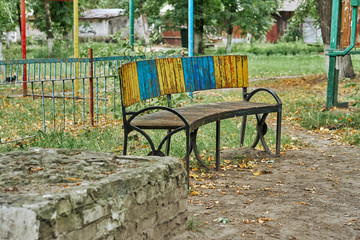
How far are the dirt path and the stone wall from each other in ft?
1.28

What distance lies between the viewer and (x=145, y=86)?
5.53 metres

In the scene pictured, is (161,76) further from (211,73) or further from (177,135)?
(177,135)

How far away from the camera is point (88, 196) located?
9.20 ft

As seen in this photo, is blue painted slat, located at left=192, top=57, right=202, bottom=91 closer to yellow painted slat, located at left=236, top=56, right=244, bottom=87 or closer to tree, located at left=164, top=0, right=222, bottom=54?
yellow painted slat, located at left=236, top=56, right=244, bottom=87

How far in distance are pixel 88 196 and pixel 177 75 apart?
11.4 feet

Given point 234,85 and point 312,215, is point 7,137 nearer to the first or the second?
point 234,85

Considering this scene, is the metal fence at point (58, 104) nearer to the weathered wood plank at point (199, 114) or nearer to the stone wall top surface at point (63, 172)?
the weathered wood plank at point (199, 114)

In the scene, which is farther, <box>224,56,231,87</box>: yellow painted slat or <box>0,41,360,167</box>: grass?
<box>224,56,231,87</box>: yellow painted slat

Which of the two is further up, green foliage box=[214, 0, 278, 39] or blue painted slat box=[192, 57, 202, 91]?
green foliage box=[214, 0, 278, 39]

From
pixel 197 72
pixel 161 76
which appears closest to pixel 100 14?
pixel 197 72

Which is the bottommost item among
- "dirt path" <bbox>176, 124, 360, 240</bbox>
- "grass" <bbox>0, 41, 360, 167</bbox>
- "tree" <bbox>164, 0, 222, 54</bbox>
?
"dirt path" <bbox>176, 124, 360, 240</bbox>

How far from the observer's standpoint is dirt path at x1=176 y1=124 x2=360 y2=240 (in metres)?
3.97

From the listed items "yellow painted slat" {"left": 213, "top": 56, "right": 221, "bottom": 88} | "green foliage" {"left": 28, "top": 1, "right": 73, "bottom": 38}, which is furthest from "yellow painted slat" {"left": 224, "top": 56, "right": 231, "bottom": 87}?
"green foliage" {"left": 28, "top": 1, "right": 73, "bottom": 38}

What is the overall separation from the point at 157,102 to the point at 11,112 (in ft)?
10.3
